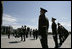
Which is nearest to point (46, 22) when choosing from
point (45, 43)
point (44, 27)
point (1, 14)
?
point (44, 27)

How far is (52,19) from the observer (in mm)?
11250

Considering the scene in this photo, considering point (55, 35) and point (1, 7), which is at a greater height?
point (1, 7)

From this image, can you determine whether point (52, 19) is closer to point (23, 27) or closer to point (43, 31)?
point (43, 31)

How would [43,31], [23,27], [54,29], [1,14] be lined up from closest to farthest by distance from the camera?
[1,14] < [43,31] < [54,29] < [23,27]

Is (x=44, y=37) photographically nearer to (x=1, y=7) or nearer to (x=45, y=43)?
(x=45, y=43)

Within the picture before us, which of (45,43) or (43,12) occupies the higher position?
(43,12)

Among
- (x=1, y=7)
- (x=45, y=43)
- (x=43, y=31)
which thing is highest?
(x=1, y=7)

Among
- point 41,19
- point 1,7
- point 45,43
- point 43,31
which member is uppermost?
point 1,7

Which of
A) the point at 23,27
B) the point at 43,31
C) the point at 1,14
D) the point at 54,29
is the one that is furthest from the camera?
the point at 23,27

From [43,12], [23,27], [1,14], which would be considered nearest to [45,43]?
[43,12]

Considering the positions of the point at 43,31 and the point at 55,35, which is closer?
the point at 43,31

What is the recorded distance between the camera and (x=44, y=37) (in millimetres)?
8227

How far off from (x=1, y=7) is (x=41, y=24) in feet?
6.92

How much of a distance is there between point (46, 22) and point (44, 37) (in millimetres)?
754
